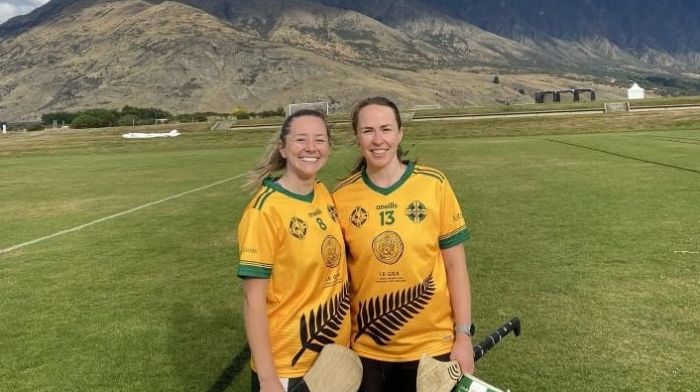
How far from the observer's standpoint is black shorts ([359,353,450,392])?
348 cm

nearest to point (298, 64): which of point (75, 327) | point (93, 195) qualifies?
point (93, 195)

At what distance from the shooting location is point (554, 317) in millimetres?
6727

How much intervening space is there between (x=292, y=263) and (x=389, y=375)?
93 cm

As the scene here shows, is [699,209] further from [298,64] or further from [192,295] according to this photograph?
[298,64]

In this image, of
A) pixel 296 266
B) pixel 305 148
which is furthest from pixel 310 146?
pixel 296 266

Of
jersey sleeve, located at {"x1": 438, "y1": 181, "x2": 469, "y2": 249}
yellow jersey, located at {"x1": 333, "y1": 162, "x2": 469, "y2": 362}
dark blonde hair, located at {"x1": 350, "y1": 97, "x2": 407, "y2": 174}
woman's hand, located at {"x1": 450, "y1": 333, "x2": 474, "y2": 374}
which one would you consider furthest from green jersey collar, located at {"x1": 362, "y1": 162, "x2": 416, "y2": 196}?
woman's hand, located at {"x1": 450, "y1": 333, "x2": 474, "y2": 374}

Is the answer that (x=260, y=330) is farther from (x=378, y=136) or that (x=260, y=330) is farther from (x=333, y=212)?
(x=378, y=136)

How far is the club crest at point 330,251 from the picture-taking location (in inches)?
128

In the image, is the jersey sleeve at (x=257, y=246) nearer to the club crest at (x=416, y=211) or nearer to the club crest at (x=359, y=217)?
the club crest at (x=359, y=217)

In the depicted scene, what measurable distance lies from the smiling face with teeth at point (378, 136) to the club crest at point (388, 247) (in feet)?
1.26

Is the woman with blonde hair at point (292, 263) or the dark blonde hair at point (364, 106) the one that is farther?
the dark blonde hair at point (364, 106)

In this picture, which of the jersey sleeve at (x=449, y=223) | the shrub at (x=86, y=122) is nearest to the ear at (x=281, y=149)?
the jersey sleeve at (x=449, y=223)

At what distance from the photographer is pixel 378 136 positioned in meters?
3.43

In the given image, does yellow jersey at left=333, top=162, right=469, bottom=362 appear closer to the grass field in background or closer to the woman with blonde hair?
the woman with blonde hair
